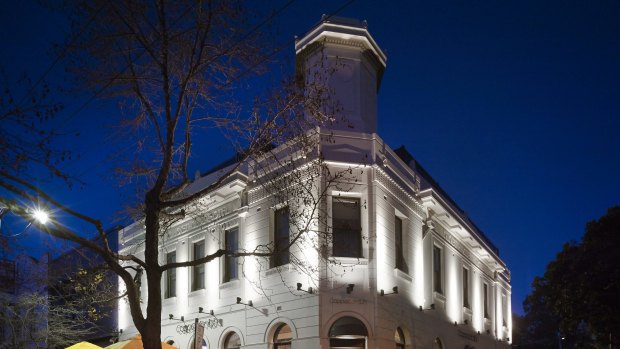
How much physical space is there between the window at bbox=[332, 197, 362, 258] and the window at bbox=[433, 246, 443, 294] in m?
5.74

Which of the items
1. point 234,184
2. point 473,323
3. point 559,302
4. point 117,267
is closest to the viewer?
point 117,267

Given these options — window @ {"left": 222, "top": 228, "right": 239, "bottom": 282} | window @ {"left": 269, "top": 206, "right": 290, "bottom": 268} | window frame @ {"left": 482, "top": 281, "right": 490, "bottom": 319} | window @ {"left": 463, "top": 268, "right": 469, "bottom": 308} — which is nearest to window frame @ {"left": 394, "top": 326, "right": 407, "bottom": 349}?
window @ {"left": 269, "top": 206, "right": 290, "bottom": 268}

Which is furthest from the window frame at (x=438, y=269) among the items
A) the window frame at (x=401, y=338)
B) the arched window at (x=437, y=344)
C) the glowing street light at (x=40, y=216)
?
the glowing street light at (x=40, y=216)

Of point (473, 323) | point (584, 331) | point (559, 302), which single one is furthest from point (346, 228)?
point (584, 331)

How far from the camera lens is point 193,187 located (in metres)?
22.6

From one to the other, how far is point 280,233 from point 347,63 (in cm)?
571

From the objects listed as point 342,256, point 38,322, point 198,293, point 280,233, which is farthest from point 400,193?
point 38,322

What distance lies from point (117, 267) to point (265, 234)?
7.41m

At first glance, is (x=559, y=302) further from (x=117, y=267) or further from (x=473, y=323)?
(x=117, y=267)

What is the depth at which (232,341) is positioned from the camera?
1927 cm

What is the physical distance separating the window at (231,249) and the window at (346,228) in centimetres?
407

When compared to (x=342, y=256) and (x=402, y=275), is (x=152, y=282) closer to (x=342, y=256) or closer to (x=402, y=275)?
(x=342, y=256)

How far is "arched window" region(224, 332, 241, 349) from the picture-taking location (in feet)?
62.2

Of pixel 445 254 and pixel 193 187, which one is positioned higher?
pixel 193 187
